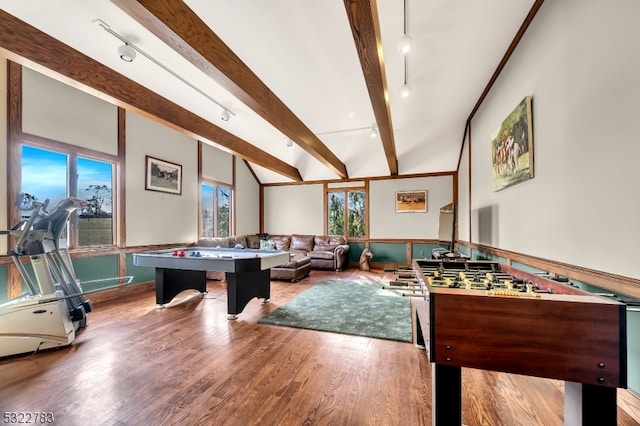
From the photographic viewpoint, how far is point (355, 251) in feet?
23.9

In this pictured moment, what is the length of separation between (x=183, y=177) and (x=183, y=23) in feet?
13.4

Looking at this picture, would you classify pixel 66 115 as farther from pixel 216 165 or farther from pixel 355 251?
pixel 355 251

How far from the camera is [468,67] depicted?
10.8 feet

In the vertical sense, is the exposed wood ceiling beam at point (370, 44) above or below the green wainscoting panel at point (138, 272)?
above

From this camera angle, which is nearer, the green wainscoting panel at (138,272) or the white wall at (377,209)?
the green wainscoting panel at (138,272)

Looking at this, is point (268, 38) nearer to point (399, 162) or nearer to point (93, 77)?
point (93, 77)

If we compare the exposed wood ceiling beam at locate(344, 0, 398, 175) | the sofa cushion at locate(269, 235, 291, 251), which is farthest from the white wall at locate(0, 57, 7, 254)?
the sofa cushion at locate(269, 235, 291, 251)

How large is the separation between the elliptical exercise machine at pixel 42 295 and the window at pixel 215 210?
10.4 ft

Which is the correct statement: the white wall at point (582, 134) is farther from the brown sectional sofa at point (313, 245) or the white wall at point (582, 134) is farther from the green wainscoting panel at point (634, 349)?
the brown sectional sofa at point (313, 245)

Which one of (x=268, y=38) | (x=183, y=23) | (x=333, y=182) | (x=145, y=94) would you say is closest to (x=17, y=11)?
(x=145, y=94)

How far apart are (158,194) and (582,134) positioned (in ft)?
19.0

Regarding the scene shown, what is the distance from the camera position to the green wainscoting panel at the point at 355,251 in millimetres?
7246

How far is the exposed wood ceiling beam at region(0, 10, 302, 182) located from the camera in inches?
84.2

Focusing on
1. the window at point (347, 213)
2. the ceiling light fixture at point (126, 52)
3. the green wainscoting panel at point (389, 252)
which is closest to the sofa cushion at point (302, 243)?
the window at point (347, 213)
